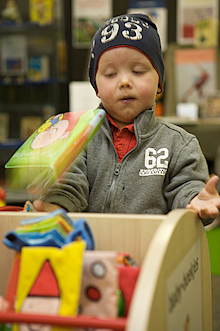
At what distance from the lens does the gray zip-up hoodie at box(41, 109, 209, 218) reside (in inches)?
39.7

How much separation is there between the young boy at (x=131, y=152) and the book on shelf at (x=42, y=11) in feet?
8.52

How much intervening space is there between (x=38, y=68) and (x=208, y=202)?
3.07 metres

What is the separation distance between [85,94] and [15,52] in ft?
3.46

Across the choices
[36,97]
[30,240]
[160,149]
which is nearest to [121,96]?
[160,149]

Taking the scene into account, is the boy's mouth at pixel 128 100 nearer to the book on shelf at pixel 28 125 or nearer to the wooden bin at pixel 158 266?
the wooden bin at pixel 158 266

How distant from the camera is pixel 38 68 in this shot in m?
3.56

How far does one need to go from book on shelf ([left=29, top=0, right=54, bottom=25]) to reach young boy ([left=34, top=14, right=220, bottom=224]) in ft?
8.52

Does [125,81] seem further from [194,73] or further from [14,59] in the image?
[14,59]

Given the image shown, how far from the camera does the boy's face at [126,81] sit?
1.02m

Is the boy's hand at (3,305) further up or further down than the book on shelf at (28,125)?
further up

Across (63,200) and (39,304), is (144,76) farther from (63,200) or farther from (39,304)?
(39,304)

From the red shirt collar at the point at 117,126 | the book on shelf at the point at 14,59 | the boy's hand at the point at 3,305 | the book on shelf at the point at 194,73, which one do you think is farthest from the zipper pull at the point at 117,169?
the book on shelf at the point at 14,59

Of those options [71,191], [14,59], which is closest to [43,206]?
[71,191]

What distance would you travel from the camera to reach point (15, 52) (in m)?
3.57
